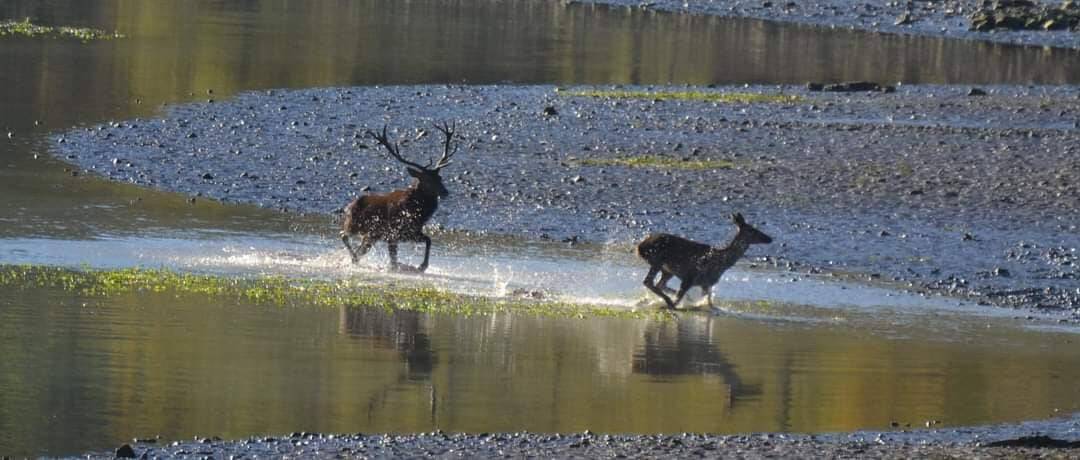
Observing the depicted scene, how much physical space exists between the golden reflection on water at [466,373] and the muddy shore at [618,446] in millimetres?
301

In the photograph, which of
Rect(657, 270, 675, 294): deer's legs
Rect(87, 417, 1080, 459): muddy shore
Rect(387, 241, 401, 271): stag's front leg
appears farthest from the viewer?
Rect(387, 241, 401, 271): stag's front leg

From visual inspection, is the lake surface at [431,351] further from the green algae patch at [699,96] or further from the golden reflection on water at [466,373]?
the green algae patch at [699,96]

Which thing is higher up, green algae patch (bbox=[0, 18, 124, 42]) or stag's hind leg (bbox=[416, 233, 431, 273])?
green algae patch (bbox=[0, 18, 124, 42])

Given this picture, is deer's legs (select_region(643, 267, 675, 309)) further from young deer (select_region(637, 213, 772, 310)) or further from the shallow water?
the shallow water

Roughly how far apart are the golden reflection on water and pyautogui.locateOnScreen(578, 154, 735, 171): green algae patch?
7.73 meters

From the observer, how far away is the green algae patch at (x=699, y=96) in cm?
3138

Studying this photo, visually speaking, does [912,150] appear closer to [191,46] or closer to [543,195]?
[543,195]

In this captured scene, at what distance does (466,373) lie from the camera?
12.8m

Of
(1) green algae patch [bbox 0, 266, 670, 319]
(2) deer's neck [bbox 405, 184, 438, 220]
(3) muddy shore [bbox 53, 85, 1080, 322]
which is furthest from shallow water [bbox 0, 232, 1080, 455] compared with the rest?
(3) muddy shore [bbox 53, 85, 1080, 322]

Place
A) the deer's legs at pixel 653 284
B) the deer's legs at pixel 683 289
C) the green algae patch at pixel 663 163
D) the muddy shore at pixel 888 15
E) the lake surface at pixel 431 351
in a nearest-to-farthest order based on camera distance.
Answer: the lake surface at pixel 431 351 < the deer's legs at pixel 683 289 < the deer's legs at pixel 653 284 < the green algae patch at pixel 663 163 < the muddy shore at pixel 888 15

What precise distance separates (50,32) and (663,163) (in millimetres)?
20397

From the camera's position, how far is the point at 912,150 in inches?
984

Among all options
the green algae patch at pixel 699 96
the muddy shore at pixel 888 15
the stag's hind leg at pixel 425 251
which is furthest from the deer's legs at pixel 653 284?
the muddy shore at pixel 888 15

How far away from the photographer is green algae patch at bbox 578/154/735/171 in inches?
921
